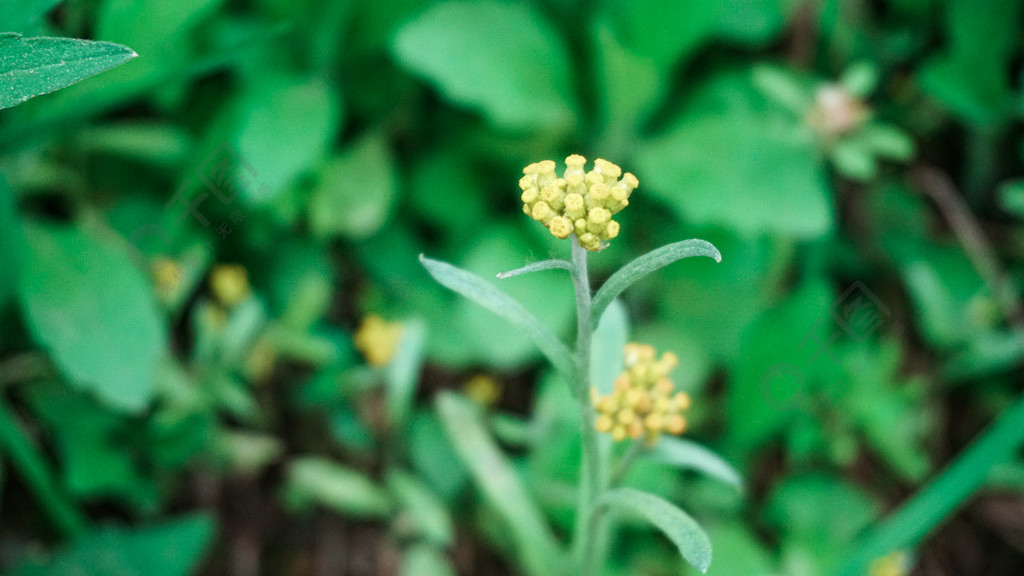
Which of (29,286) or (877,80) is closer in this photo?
(29,286)

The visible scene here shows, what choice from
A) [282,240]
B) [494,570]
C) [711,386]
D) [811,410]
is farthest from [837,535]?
[282,240]

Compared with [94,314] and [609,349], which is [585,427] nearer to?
[609,349]

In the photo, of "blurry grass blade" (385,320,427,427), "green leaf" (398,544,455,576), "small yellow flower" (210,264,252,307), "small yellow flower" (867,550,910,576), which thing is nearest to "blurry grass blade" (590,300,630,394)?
"blurry grass blade" (385,320,427,427)

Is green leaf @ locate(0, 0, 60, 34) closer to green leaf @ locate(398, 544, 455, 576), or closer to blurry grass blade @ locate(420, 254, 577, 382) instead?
blurry grass blade @ locate(420, 254, 577, 382)

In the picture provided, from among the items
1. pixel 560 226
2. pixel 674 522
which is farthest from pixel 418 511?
pixel 560 226

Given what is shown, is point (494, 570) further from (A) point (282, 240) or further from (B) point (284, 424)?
(A) point (282, 240)

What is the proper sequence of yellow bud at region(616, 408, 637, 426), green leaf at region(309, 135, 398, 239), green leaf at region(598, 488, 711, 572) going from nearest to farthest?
green leaf at region(598, 488, 711, 572)
yellow bud at region(616, 408, 637, 426)
green leaf at region(309, 135, 398, 239)

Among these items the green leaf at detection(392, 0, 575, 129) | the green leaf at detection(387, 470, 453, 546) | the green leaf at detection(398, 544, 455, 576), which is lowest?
the green leaf at detection(398, 544, 455, 576)
